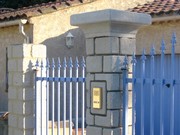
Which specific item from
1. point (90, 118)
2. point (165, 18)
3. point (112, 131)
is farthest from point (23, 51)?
point (165, 18)

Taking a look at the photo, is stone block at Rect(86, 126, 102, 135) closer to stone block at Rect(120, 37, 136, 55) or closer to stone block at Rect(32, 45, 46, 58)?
stone block at Rect(120, 37, 136, 55)

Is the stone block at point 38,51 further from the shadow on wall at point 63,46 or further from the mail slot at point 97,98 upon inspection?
the shadow on wall at point 63,46

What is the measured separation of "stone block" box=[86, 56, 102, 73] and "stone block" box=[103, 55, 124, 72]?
81 millimetres

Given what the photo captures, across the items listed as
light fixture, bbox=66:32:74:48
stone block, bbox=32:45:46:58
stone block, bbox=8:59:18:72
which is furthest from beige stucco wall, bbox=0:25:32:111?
stone block, bbox=32:45:46:58

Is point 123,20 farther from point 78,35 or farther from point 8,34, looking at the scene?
point 8,34

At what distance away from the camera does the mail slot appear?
173 inches

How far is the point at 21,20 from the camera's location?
9.61 m

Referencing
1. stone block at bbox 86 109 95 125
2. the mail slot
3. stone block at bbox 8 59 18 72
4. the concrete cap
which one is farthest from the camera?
stone block at bbox 8 59 18 72

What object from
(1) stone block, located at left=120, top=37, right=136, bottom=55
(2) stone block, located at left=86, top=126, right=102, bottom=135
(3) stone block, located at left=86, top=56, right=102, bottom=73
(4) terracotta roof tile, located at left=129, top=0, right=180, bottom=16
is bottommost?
(2) stone block, located at left=86, top=126, right=102, bottom=135

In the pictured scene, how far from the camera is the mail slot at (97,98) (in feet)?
14.5

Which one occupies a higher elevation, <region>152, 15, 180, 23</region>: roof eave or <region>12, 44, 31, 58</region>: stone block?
<region>152, 15, 180, 23</region>: roof eave

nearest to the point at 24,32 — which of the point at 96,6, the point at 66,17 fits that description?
the point at 66,17

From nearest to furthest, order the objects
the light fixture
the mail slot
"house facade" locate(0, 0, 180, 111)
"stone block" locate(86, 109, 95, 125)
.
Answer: the mail slot → "stone block" locate(86, 109, 95, 125) → "house facade" locate(0, 0, 180, 111) → the light fixture

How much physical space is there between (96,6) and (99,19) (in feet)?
22.1
